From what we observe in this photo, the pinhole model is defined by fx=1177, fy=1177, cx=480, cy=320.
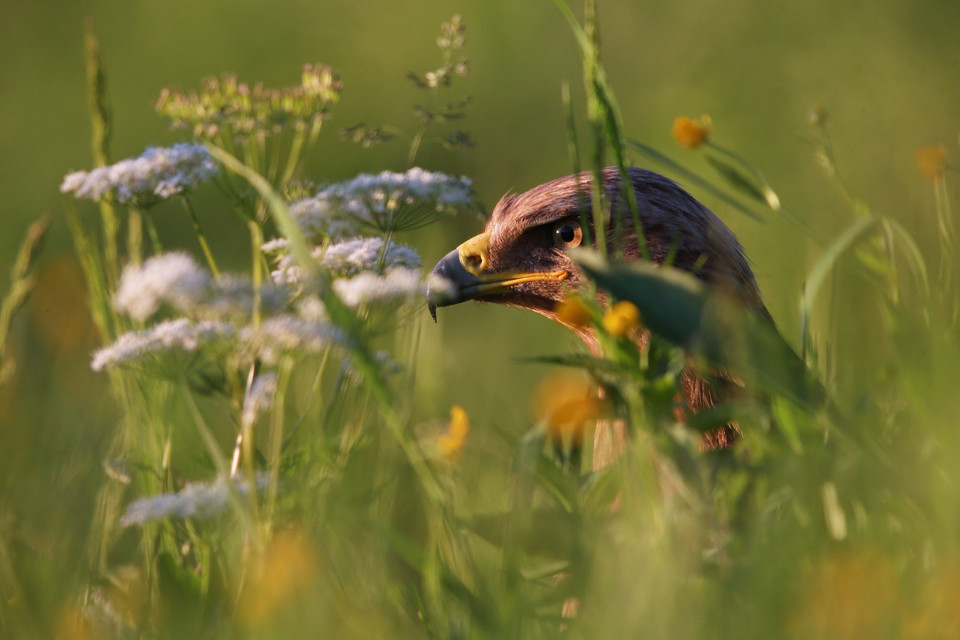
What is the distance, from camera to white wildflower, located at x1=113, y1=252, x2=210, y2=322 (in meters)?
1.84

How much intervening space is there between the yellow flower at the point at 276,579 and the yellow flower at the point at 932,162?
5.05ft

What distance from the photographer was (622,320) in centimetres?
188

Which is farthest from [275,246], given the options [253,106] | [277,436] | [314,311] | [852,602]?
[852,602]

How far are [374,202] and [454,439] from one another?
608mm

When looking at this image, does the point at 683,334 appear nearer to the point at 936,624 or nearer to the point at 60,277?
the point at 936,624

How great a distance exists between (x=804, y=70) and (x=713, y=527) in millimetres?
6203

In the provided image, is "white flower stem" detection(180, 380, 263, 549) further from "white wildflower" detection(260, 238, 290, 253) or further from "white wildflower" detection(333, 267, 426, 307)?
"white wildflower" detection(260, 238, 290, 253)

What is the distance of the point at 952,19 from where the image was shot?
709 centimetres

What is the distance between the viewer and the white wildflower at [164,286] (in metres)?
1.84

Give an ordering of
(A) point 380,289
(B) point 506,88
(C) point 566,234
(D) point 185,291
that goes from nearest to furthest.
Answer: (D) point 185,291
(A) point 380,289
(C) point 566,234
(B) point 506,88

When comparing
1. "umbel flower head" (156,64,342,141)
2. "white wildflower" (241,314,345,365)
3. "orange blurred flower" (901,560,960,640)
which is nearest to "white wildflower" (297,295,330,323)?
"white wildflower" (241,314,345,365)

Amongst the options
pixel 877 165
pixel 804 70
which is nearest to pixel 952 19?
pixel 804 70

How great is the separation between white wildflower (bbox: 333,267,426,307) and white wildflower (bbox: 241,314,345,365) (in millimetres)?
124

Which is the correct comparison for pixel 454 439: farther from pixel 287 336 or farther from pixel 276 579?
pixel 276 579
